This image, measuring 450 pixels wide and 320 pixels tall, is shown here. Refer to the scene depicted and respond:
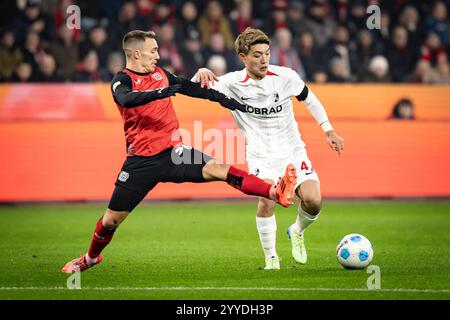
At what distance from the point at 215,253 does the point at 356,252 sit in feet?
6.52

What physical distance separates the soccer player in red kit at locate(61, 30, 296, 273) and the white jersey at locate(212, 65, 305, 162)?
40 cm

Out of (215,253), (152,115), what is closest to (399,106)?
(215,253)

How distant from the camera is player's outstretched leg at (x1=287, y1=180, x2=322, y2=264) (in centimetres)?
918

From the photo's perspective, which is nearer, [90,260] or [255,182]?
[255,182]

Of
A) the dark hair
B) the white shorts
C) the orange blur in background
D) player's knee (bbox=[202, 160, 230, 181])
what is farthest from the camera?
the dark hair

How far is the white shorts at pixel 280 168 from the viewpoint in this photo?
926 cm

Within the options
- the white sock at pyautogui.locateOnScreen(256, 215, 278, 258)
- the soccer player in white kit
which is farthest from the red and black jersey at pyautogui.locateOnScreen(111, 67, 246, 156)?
the white sock at pyautogui.locateOnScreen(256, 215, 278, 258)

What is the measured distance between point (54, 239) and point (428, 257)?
4495mm

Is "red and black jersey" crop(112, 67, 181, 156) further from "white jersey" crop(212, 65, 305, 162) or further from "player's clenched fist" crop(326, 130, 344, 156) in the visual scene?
"player's clenched fist" crop(326, 130, 344, 156)

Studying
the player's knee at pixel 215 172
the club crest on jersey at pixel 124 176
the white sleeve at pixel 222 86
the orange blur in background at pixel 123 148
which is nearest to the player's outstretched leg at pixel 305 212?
the player's knee at pixel 215 172

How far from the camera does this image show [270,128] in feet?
30.8

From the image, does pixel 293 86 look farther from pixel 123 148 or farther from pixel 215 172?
pixel 123 148

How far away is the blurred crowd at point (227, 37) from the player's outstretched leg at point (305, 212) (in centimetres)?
784
